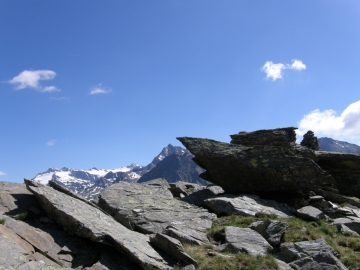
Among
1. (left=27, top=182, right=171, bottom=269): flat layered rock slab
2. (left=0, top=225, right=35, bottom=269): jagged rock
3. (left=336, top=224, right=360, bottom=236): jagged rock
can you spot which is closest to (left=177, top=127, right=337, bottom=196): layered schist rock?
(left=336, top=224, right=360, bottom=236): jagged rock

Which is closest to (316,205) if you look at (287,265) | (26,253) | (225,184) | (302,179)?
(302,179)

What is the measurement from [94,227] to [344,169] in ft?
93.5

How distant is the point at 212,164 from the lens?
26094 millimetres

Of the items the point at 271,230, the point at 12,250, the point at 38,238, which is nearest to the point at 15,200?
the point at 38,238

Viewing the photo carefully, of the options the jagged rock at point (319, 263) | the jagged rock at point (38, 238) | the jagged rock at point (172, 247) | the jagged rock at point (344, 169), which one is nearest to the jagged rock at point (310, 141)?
the jagged rock at point (344, 169)

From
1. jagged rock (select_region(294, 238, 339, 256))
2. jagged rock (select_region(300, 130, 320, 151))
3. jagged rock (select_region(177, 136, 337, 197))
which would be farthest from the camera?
jagged rock (select_region(300, 130, 320, 151))

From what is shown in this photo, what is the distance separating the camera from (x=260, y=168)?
24.5 meters

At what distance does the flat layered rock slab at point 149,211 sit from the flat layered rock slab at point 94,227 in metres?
2.37

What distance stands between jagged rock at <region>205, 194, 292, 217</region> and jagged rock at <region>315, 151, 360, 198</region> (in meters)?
12.0

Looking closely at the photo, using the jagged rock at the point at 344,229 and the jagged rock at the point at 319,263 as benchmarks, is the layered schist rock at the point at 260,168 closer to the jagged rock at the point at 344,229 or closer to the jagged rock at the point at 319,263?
the jagged rock at the point at 344,229

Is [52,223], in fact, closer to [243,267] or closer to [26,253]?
[26,253]

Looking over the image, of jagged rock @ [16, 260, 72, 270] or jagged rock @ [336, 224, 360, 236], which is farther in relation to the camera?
jagged rock @ [336, 224, 360, 236]

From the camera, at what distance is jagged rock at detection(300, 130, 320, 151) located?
4384 centimetres

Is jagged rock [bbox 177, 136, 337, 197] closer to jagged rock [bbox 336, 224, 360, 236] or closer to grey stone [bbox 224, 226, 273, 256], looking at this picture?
jagged rock [bbox 336, 224, 360, 236]
